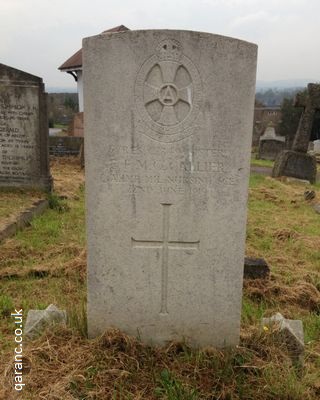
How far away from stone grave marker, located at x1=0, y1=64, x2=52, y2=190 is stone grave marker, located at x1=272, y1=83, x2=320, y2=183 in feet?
23.9

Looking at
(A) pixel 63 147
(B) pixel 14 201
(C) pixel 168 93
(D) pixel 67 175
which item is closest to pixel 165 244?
(C) pixel 168 93

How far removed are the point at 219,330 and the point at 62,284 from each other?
5.77 feet

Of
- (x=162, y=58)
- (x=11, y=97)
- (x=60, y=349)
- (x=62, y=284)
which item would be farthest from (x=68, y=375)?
(x=11, y=97)

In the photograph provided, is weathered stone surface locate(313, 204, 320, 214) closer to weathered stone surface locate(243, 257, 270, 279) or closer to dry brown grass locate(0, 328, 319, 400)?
weathered stone surface locate(243, 257, 270, 279)

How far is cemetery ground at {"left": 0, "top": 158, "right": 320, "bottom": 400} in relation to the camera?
2355 mm

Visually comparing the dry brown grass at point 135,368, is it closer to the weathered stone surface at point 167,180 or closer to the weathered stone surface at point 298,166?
the weathered stone surface at point 167,180

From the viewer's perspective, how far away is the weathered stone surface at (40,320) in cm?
281

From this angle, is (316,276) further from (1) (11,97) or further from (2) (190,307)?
(1) (11,97)

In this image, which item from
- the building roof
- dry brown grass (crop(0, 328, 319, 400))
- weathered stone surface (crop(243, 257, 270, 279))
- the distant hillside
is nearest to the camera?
dry brown grass (crop(0, 328, 319, 400))

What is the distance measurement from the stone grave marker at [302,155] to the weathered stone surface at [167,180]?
970 centimetres

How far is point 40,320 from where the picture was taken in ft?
9.27

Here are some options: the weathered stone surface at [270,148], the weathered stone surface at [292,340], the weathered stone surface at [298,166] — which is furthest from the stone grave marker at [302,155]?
the weathered stone surface at [292,340]

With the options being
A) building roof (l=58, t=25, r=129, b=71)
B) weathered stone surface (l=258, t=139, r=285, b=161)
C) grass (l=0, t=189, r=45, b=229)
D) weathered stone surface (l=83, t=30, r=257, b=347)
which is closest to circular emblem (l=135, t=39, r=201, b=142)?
weathered stone surface (l=83, t=30, r=257, b=347)

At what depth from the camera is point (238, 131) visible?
2502mm
